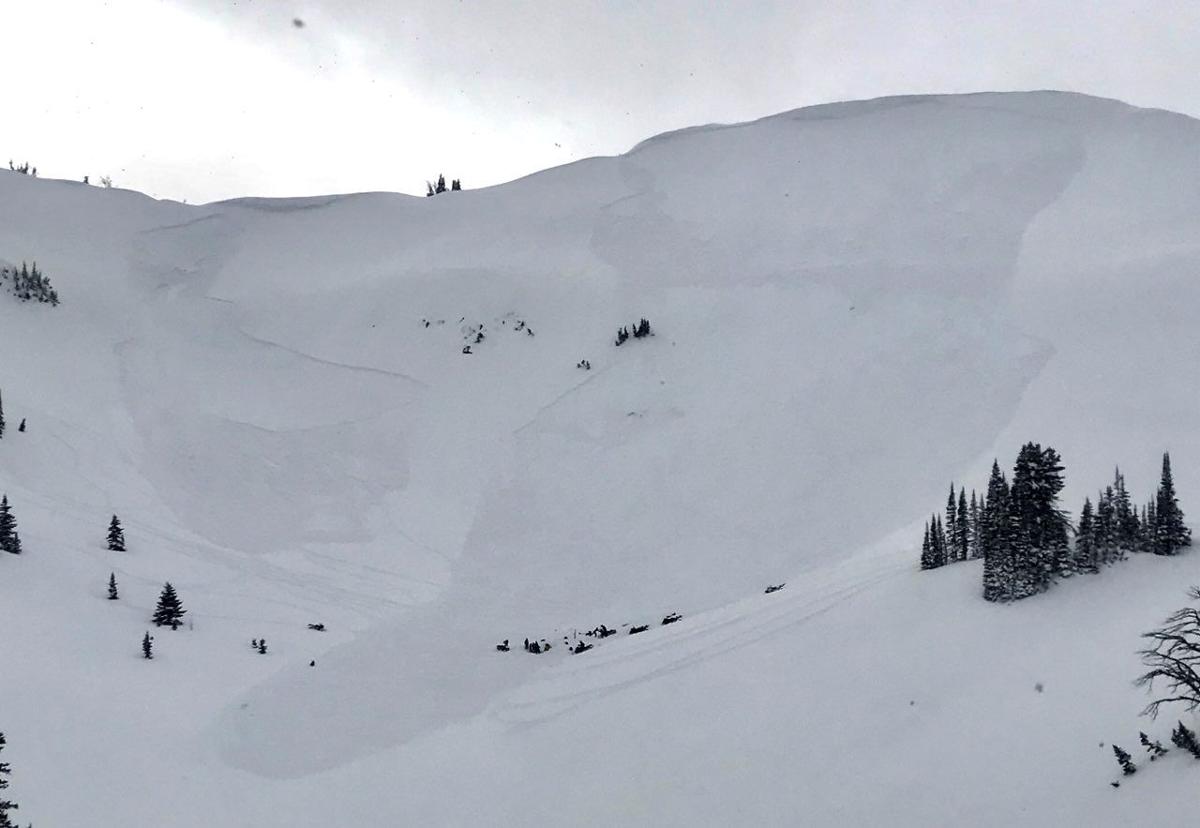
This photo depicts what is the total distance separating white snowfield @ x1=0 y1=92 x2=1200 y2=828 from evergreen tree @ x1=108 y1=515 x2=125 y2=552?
1.77 feet

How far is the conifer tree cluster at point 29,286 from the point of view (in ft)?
171

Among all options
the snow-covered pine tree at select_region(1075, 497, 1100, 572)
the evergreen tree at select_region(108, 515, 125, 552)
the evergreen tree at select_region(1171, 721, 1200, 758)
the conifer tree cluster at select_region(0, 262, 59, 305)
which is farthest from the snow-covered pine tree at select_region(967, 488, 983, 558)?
the conifer tree cluster at select_region(0, 262, 59, 305)

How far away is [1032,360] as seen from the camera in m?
40.9

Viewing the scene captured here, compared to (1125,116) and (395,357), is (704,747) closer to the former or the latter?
(395,357)

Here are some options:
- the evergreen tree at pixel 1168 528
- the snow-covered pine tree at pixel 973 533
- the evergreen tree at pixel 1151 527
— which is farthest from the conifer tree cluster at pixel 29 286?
the evergreen tree at pixel 1168 528

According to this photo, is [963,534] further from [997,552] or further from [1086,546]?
[1086,546]

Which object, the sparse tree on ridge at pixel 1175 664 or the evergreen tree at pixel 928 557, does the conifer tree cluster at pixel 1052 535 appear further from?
the sparse tree on ridge at pixel 1175 664

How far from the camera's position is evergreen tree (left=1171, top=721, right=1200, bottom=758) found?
17203 mm

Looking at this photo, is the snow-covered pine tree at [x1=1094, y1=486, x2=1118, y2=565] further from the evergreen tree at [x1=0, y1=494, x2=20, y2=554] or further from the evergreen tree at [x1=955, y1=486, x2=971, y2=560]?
the evergreen tree at [x1=0, y1=494, x2=20, y2=554]

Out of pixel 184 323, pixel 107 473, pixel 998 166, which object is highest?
pixel 998 166

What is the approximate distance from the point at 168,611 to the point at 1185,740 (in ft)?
86.8

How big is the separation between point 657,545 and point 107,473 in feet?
70.1

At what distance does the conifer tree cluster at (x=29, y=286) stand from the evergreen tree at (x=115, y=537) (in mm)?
22652

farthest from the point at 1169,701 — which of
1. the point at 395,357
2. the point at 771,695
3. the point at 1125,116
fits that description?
the point at 1125,116
